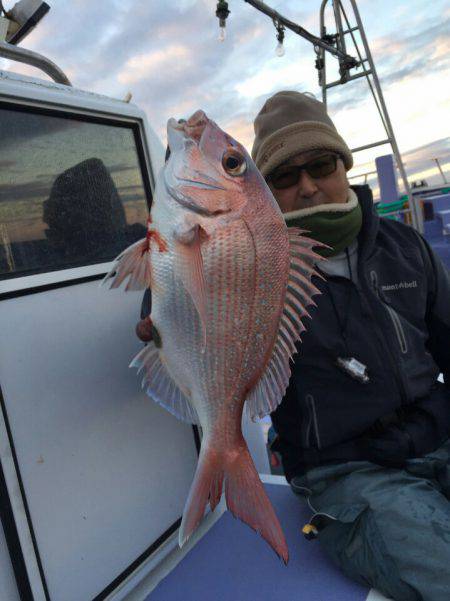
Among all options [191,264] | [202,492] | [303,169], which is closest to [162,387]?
[202,492]

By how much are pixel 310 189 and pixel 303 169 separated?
10 cm

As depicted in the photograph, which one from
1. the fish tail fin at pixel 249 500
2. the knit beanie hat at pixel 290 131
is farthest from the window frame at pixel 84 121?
the fish tail fin at pixel 249 500

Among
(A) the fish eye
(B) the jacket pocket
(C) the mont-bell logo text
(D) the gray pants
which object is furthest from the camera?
(C) the mont-bell logo text

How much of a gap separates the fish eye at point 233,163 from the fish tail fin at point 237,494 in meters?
0.83

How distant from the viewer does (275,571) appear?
1.79 meters

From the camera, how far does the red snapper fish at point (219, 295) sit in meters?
1.27

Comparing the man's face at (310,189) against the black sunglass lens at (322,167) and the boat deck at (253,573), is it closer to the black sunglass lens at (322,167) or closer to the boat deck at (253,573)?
the black sunglass lens at (322,167)

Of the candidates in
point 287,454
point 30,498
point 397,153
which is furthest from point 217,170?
point 397,153

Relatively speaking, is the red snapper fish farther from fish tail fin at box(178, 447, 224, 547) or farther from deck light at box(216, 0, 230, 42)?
deck light at box(216, 0, 230, 42)

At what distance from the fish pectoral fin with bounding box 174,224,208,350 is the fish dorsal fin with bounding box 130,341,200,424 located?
0.28m

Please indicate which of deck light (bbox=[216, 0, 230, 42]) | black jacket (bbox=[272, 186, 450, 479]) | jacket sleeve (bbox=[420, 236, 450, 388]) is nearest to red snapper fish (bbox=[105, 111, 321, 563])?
black jacket (bbox=[272, 186, 450, 479])

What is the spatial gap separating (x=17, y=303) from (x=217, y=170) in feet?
2.61

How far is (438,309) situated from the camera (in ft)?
7.07

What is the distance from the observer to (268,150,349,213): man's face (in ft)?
6.77
